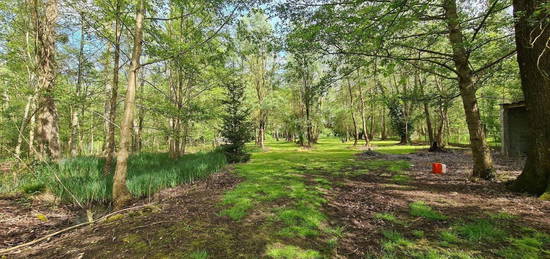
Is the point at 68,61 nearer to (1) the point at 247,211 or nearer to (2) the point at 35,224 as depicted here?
(2) the point at 35,224

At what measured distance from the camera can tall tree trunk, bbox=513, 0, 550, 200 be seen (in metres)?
3.67

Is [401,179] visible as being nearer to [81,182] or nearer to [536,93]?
[536,93]

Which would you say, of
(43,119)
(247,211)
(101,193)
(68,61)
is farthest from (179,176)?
(68,61)

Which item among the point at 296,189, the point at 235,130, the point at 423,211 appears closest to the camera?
the point at 423,211

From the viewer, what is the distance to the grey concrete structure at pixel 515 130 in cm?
942

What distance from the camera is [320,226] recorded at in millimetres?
3121

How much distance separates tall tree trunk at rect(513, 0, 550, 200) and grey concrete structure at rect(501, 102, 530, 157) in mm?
7611

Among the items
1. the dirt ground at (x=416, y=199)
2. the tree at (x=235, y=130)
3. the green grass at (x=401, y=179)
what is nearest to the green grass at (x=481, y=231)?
the dirt ground at (x=416, y=199)

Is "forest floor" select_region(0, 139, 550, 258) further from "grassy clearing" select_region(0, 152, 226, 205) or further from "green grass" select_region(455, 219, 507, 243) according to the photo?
"grassy clearing" select_region(0, 152, 226, 205)

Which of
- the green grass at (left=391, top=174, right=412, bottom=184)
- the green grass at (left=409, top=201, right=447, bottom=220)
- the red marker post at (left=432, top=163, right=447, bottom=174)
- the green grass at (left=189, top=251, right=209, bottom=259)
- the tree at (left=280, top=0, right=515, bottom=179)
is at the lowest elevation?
the green grass at (left=409, top=201, right=447, bottom=220)

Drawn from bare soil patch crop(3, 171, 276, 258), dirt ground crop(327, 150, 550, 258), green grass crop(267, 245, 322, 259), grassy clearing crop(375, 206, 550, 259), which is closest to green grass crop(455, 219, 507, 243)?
grassy clearing crop(375, 206, 550, 259)

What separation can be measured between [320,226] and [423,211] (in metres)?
1.87

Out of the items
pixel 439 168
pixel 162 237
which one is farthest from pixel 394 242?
pixel 439 168

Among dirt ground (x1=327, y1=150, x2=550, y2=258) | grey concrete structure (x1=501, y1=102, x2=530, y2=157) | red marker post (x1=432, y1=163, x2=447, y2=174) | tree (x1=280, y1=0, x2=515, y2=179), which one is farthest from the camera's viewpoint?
grey concrete structure (x1=501, y1=102, x2=530, y2=157)
